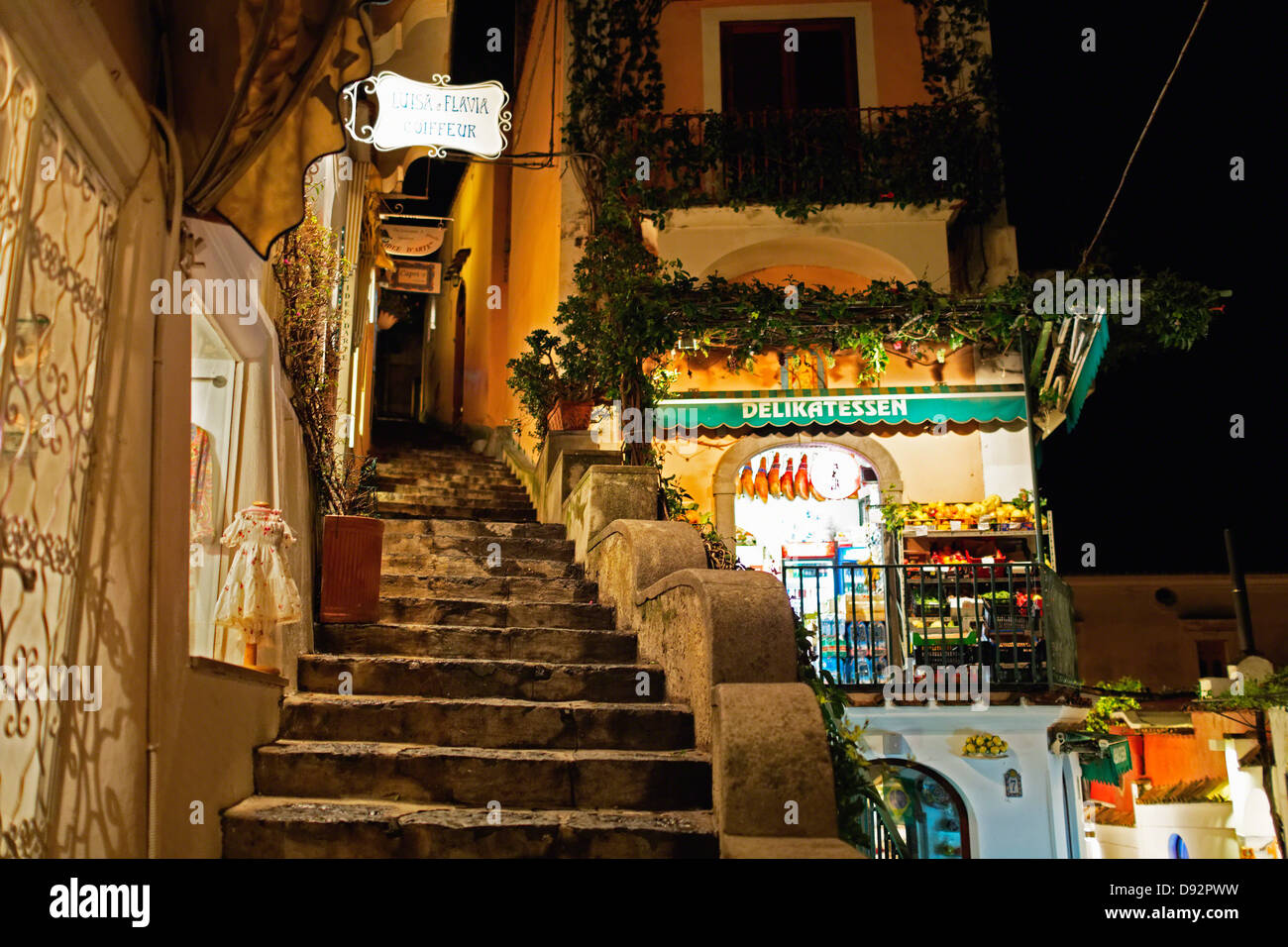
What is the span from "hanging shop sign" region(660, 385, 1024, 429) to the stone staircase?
4058mm

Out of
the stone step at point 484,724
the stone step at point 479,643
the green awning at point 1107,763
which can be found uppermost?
the stone step at point 479,643

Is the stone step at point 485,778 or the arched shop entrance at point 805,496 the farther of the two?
the arched shop entrance at point 805,496

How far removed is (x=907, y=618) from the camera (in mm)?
10031

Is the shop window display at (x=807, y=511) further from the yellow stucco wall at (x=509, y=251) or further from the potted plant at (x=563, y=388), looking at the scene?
the potted plant at (x=563, y=388)

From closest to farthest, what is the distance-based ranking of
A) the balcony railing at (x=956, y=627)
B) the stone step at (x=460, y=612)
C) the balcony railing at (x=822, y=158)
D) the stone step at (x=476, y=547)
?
1. the stone step at (x=460, y=612)
2. the stone step at (x=476, y=547)
3. the balcony railing at (x=956, y=627)
4. the balcony railing at (x=822, y=158)

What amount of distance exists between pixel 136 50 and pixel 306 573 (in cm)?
322

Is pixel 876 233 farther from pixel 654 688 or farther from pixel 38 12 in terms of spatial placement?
pixel 38 12

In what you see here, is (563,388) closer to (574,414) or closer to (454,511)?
(574,414)

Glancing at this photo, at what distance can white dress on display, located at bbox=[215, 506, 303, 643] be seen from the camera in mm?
4781

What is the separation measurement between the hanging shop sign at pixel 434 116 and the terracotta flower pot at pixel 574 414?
2491 millimetres

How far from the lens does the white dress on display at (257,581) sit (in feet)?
15.7

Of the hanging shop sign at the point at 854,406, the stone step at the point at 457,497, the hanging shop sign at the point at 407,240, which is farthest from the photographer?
the hanging shop sign at the point at 407,240

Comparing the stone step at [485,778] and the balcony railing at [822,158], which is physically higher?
the balcony railing at [822,158]

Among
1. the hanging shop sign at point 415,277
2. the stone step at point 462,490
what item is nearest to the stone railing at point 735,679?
the stone step at point 462,490
